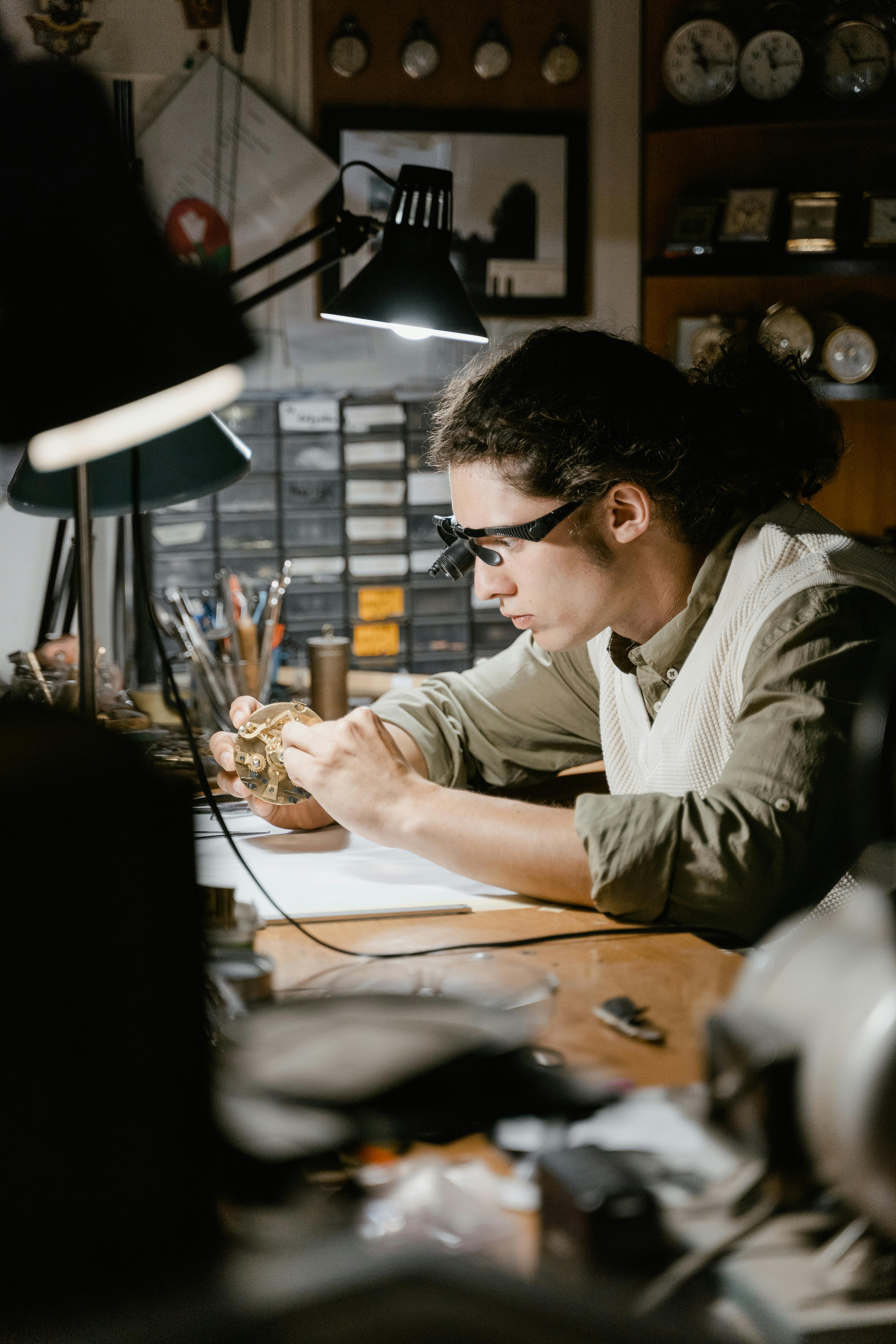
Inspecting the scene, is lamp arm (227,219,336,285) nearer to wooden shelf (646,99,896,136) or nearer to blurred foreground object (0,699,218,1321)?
blurred foreground object (0,699,218,1321)

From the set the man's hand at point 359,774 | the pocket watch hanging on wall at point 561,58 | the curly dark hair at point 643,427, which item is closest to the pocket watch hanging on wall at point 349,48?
the pocket watch hanging on wall at point 561,58

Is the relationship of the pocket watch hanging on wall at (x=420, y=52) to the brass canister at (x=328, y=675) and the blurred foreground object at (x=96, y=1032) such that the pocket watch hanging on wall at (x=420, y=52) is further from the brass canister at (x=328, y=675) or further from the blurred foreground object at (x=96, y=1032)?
the blurred foreground object at (x=96, y=1032)

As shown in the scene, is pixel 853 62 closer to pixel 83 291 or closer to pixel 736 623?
pixel 736 623

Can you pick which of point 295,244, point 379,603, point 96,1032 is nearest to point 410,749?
point 295,244

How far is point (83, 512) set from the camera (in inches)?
39.5

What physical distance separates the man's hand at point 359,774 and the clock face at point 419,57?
6.78ft

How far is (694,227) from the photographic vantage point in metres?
2.68

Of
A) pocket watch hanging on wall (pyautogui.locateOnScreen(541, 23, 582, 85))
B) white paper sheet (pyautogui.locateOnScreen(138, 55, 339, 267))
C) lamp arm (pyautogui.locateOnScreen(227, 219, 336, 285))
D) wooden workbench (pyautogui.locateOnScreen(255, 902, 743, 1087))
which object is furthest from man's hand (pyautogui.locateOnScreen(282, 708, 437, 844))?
pocket watch hanging on wall (pyautogui.locateOnScreen(541, 23, 582, 85))

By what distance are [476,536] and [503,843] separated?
1.30ft

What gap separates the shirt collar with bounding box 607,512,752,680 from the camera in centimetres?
131

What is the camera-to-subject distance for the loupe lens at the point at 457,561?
132cm

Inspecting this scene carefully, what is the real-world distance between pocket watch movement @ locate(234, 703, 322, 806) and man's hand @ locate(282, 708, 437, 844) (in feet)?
0.20

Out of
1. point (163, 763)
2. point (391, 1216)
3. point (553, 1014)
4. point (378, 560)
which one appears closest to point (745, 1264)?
point (391, 1216)

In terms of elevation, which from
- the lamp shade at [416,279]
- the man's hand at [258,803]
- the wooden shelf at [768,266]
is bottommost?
the man's hand at [258,803]
